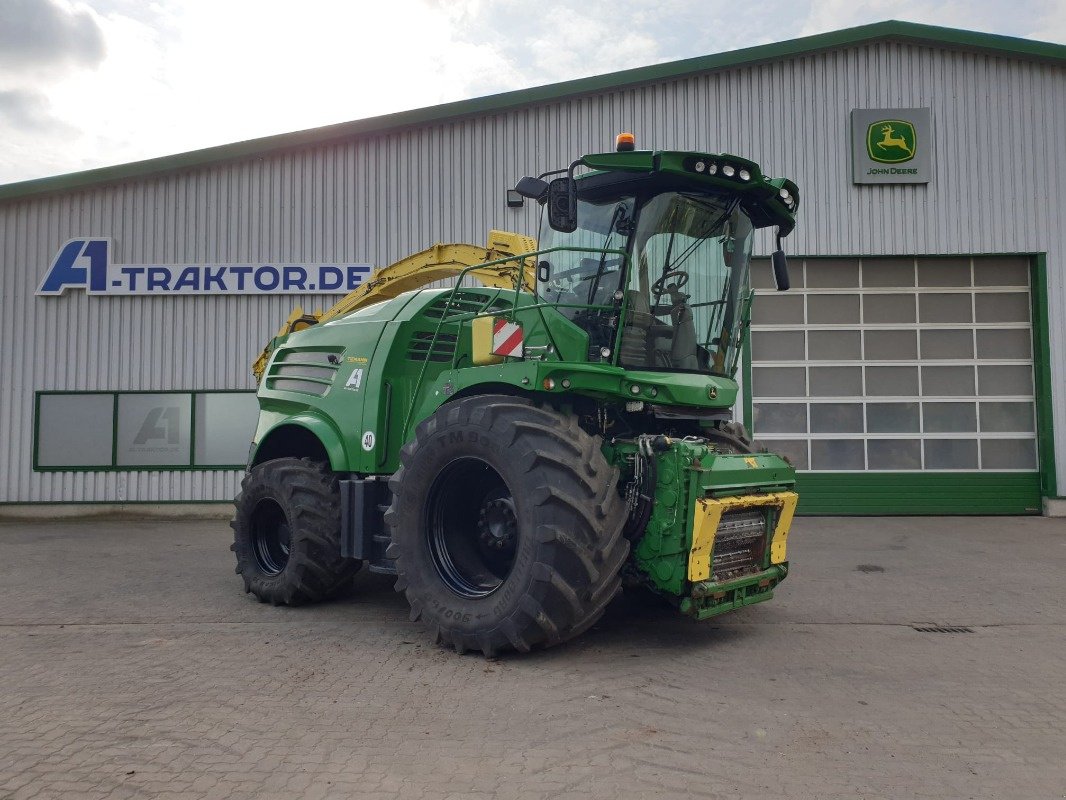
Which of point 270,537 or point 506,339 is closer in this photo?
point 506,339

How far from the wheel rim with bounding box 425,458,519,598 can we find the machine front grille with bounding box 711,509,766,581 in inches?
52.3

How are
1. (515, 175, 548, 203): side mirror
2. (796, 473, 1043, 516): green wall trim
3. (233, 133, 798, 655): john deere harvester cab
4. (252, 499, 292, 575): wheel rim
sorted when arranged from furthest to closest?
1. (796, 473, 1043, 516): green wall trim
2. (252, 499, 292, 575): wheel rim
3. (515, 175, 548, 203): side mirror
4. (233, 133, 798, 655): john deere harvester cab

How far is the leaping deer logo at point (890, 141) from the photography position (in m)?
13.3

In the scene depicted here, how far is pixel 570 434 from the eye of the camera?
16.2ft

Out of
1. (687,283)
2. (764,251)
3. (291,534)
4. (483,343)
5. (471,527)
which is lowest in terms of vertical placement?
(291,534)

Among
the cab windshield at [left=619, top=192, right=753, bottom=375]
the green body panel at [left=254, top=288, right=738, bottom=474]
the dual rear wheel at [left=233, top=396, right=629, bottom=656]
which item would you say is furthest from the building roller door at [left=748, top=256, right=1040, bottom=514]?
the dual rear wheel at [left=233, top=396, right=629, bottom=656]

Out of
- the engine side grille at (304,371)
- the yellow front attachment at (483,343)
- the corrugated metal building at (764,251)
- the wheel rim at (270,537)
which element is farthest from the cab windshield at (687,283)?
the corrugated metal building at (764,251)

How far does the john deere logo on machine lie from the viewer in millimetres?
13258

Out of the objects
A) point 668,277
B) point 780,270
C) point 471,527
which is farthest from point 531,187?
point 471,527

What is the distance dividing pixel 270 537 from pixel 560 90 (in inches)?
362

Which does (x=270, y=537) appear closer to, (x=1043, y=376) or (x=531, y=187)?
(x=531, y=187)

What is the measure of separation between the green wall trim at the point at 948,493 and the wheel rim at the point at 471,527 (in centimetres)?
880

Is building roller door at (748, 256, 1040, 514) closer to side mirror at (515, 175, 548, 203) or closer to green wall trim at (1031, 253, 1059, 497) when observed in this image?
green wall trim at (1031, 253, 1059, 497)

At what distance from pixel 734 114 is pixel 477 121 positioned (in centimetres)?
427
